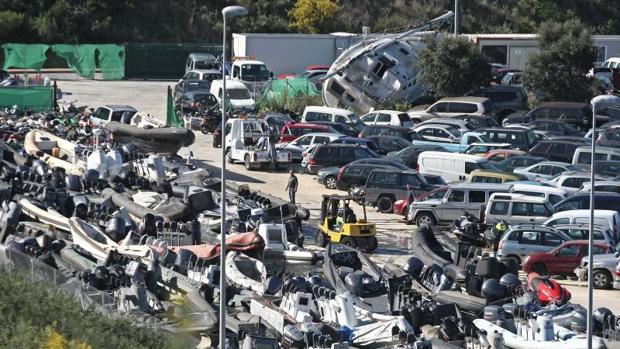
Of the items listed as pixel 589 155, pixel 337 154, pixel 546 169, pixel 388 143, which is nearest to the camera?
pixel 546 169

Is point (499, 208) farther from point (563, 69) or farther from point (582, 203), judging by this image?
point (563, 69)

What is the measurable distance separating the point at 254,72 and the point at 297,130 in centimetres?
1103

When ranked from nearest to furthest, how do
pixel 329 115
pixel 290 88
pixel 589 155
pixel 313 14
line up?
1. pixel 589 155
2. pixel 329 115
3. pixel 290 88
4. pixel 313 14

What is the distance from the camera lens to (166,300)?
79.9ft

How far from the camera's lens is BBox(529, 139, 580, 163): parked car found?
132 feet

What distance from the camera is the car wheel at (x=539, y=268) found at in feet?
96.7

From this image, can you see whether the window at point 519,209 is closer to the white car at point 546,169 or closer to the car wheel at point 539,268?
the car wheel at point 539,268

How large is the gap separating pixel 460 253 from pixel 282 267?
3798mm

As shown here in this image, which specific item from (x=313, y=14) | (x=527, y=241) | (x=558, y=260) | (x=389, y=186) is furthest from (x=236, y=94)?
(x=558, y=260)

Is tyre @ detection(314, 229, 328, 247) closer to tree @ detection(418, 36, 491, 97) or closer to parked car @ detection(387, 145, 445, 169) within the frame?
parked car @ detection(387, 145, 445, 169)

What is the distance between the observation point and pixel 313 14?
2758 inches

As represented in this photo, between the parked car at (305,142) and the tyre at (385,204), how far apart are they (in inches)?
272

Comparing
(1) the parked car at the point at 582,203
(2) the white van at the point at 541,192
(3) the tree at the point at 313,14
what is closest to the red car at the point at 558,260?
(1) the parked car at the point at 582,203

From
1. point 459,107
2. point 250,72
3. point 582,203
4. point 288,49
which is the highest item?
point 288,49
